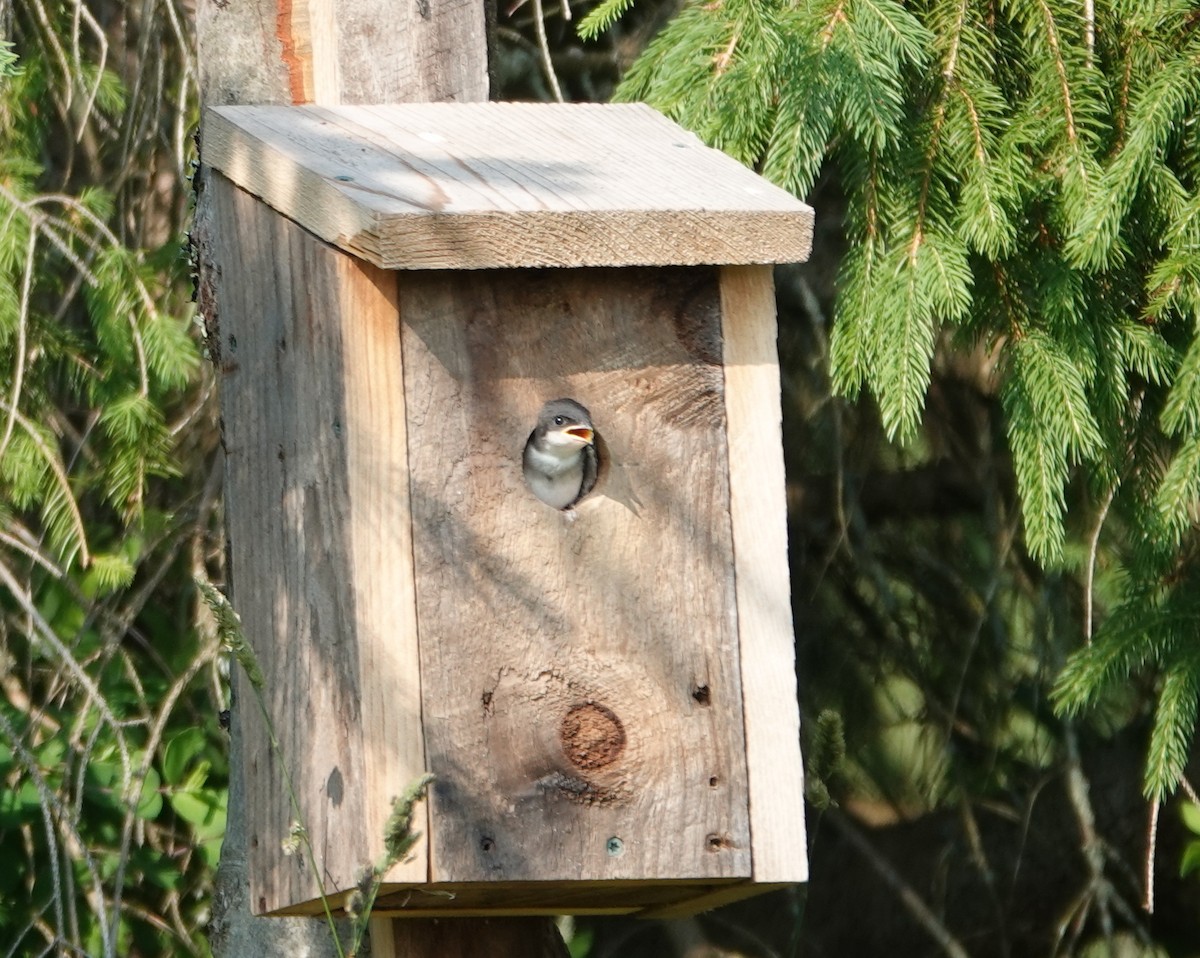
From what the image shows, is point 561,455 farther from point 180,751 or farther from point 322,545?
point 180,751

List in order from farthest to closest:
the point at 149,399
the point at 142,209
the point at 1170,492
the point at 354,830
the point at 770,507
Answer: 1. the point at 142,209
2. the point at 149,399
3. the point at 1170,492
4. the point at 770,507
5. the point at 354,830

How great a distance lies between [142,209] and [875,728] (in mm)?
1978

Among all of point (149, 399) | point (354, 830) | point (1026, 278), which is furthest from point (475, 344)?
point (149, 399)

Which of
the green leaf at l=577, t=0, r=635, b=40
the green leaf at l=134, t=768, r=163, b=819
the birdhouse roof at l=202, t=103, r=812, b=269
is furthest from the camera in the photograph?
the green leaf at l=134, t=768, r=163, b=819

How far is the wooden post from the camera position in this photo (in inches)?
86.6

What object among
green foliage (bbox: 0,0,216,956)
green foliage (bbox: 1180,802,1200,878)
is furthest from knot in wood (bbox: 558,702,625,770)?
green foliage (bbox: 1180,802,1200,878)

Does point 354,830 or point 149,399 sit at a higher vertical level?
point 149,399

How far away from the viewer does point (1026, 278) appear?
2.57 m

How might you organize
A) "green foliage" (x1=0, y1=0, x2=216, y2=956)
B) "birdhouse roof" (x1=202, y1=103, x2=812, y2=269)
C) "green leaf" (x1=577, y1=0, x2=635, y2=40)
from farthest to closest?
"green foliage" (x1=0, y1=0, x2=216, y2=956) → "green leaf" (x1=577, y1=0, x2=635, y2=40) → "birdhouse roof" (x1=202, y1=103, x2=812, y2=269)

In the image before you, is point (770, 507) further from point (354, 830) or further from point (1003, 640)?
point (1003, 640)

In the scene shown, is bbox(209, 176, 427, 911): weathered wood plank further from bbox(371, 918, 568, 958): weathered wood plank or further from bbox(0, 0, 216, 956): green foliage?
bbox(0, 0, 216, 956): green foliage

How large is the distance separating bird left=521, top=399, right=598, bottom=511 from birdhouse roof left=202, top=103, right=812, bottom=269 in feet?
0.54

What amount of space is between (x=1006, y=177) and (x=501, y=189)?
3.12ft

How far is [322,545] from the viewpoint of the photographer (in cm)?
183
